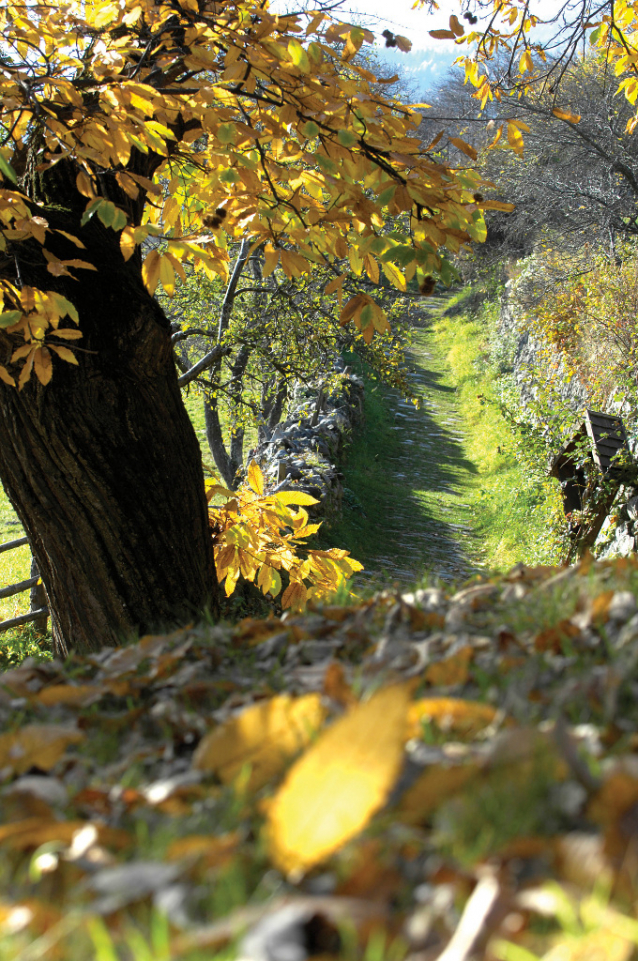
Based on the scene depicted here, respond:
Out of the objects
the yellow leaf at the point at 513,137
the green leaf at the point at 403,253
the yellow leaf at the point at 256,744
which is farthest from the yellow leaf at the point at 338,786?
the yellow leaf at the point at 513,137

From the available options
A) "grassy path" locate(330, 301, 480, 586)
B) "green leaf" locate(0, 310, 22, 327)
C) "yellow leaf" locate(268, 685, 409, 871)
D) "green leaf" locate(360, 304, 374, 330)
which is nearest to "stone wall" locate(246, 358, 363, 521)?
"grassy path" locate(330, 301, 480, 586)

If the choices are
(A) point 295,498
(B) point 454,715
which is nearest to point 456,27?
(A) point 295,498

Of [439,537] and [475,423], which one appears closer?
[439,537]

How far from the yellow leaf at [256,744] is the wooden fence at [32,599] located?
18.7 ft

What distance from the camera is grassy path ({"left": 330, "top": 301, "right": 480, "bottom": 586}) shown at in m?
10.1

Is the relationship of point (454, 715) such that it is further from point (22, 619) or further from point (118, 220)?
point (22, 619)

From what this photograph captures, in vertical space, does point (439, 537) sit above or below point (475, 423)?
below

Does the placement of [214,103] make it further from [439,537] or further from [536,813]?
[439,537]

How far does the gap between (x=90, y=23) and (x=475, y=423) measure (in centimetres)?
1488

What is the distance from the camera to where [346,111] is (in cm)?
279

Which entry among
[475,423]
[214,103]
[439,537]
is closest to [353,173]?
[214,103]

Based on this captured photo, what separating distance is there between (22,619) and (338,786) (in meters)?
6.59

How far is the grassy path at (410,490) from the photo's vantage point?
33.0ft

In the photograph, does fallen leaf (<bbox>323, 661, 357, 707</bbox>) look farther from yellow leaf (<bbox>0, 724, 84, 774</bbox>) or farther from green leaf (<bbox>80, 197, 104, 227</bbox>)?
green leaf (<bbox>80, 197, 104, 227</bbox>)
